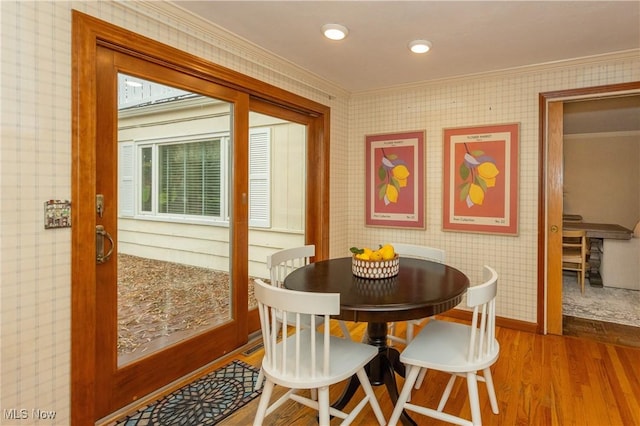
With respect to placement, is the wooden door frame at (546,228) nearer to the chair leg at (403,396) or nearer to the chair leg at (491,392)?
the chair leg at (491,392)

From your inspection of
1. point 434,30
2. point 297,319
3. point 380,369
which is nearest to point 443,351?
point 380,369

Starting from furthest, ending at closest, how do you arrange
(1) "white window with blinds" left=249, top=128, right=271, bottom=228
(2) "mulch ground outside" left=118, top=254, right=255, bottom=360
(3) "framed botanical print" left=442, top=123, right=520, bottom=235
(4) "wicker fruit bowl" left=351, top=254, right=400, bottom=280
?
(3) "framed botanical print" left=442, top=123, right=520, bottom=235 → (1) "white window with blinds" left=249, top=128, right=271, bottom=228 → (2) "mulch ground outside" left=118, top=254, right=255, bottom=360 → (4) "wicker fruit bowl" left=351, top=254, right=400, bottom=280

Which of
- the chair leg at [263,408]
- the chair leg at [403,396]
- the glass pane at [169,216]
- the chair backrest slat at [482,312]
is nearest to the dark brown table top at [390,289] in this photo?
the chair backrest slat at [482,312]

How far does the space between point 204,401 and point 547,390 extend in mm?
2132

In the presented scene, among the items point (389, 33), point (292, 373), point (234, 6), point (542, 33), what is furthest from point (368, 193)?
point (292, 373)

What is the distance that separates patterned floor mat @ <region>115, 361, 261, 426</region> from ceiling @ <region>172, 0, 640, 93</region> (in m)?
2.35

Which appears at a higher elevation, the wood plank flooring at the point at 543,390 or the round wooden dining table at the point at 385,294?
the round wooden dining table at the point at 385,294

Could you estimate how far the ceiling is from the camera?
218cm

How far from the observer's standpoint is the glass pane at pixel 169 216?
222cm

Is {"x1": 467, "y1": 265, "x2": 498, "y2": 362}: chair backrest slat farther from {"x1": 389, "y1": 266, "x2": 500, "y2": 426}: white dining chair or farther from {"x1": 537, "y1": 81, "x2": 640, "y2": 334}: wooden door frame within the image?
{"x1": 537, "y1": 81, "x2": 640, "y2": 334}: wooden door frame

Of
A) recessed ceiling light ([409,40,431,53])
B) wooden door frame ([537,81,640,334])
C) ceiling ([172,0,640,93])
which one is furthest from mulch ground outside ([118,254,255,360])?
wooden door frame ([537,81,640,334])

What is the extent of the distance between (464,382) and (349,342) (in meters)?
1.01

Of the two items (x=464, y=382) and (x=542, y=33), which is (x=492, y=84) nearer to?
(x=542, y=33)

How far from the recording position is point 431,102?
3.69 m
